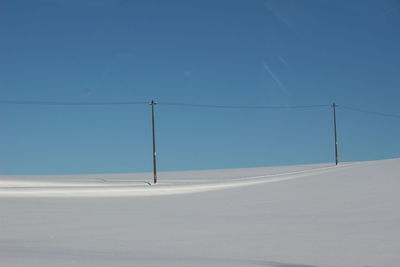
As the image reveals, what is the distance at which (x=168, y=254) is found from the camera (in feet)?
23.8

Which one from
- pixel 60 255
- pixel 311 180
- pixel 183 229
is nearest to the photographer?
pixel 60 255

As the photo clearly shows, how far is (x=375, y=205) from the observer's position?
46.7ft

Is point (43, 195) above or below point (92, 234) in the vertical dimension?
above

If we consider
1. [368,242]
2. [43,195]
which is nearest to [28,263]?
[368,242]

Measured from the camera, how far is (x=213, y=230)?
9891 millimetres

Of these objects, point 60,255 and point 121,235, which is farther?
point 121,235

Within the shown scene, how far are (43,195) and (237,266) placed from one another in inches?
659

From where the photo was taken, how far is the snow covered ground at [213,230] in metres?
6.79

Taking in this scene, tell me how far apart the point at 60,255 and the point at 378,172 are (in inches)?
939

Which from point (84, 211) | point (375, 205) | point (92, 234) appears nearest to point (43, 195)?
point (84, 211)

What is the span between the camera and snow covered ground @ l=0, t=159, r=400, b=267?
6785 millimetres

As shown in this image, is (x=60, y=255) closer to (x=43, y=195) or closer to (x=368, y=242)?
(x=368, y=242)

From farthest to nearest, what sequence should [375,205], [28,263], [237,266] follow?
[375,205], [28,263], [237,266]

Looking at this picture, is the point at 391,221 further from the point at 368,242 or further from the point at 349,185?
the point at 349,185
